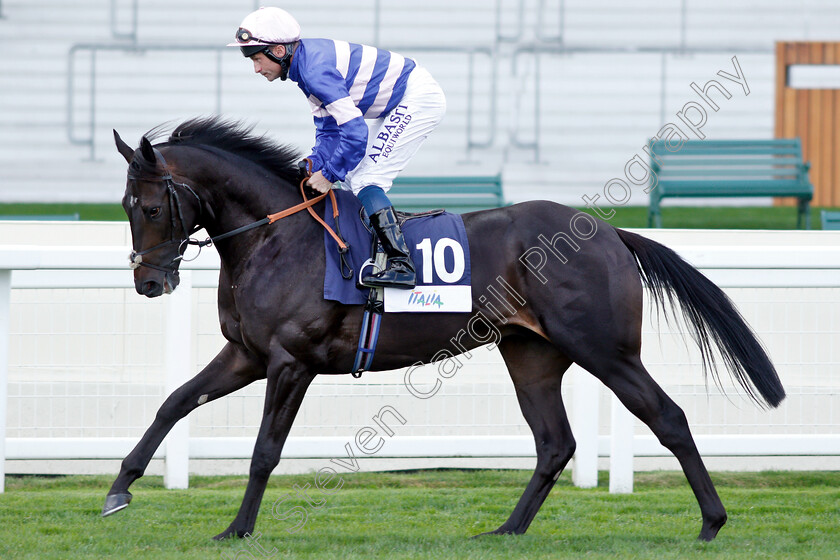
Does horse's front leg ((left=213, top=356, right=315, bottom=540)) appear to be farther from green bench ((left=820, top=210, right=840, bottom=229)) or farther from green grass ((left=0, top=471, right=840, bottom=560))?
green bench ((left=820, top=210, right=840, bottom=229))

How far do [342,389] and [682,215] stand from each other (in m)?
6.73

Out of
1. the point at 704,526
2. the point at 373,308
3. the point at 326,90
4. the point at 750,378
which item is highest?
the point at 326,90

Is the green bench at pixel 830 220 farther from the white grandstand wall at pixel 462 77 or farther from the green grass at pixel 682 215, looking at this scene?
the white grandstand wall at pixel 462 77

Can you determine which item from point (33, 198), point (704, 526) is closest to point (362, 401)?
point (704, 526)

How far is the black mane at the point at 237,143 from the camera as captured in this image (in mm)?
3531

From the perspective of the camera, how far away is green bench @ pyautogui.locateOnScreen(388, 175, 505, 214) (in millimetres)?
8695

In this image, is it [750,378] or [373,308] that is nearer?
[373,308]

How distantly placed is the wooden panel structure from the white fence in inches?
304

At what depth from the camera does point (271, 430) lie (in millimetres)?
3279

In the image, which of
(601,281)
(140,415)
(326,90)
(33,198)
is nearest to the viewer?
(326,90)

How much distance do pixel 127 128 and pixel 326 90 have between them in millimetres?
8400

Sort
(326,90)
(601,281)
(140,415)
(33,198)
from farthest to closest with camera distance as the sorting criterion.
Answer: (33,198) → (140,415) → (601,281) → (326,90)

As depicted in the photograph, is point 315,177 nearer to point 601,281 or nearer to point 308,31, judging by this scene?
point 601,281

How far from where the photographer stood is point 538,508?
141 inches
